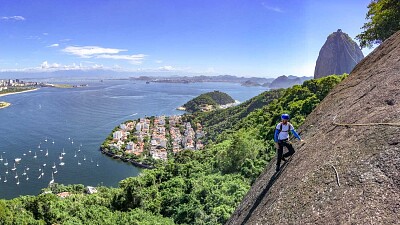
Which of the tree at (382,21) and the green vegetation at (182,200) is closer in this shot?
the tree at (382,21)

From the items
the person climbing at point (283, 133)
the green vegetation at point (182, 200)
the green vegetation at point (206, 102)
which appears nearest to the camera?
the person climbing at point (283, 133)

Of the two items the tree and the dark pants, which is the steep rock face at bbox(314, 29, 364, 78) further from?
the dark pants

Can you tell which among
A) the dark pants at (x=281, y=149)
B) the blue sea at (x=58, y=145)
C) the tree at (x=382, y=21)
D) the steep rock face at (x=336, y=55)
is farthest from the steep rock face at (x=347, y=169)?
the steep rock face at (x=336, y=55)

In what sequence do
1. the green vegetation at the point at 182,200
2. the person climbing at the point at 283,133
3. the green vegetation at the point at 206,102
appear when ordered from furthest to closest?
1. the green vegetation at the point at 206,102
2. the green vegetation at the point at 182,200
3. the person climbing at the point at 283,133

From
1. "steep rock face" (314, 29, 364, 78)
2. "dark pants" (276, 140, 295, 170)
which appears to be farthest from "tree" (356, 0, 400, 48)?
"steep rock face" (314, 29, 364, 78)

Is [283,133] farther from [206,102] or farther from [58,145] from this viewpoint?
[206,102]

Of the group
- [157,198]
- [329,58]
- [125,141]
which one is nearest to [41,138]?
[125,141]

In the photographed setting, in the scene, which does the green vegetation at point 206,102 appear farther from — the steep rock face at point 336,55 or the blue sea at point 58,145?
the steep rock face at point 336,55

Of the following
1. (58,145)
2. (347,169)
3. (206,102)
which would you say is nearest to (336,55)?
(206,102)
